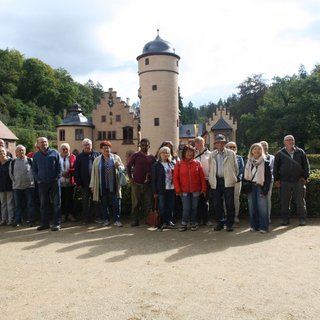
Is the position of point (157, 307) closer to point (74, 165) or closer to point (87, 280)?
point (87, 280)

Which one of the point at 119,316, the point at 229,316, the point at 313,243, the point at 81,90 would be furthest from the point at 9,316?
the point at 81,90

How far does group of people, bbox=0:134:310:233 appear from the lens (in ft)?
24.6

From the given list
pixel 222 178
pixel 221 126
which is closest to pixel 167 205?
pixel 222 178

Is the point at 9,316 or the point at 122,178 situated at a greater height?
the point at 122,178

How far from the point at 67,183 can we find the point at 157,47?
27.1m

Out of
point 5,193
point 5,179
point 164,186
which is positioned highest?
point 5,179

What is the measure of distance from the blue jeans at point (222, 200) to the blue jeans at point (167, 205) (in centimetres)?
97

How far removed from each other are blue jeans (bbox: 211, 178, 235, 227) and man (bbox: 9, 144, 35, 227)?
4296 mm

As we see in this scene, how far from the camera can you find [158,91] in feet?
109

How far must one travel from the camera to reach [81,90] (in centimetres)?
8706

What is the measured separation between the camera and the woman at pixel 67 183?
8.64 m

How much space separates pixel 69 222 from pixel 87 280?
4514mm

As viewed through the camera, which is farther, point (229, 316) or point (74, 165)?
point (74, 165)

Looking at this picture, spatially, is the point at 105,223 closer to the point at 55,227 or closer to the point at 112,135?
the point at 55,227
